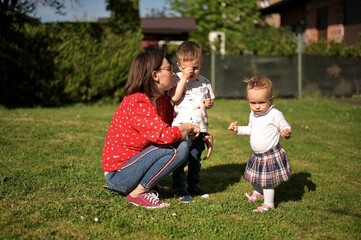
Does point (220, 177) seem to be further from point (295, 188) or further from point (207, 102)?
point (207, 102)

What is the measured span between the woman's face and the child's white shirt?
238 millimetres

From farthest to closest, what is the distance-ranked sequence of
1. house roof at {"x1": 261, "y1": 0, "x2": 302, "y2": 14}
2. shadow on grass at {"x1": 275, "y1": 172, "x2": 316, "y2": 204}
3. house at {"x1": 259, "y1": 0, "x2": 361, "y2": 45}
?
house roof at {"x1": 261, "y1": 0, "x2": 302, "y2": 14}
house at {"x1": 259, "y1": 0, "x2": 361, "y2": 45}
shadow on grass at {"x1": 275, "y1": 172, "x2": 316, "y2": 204}

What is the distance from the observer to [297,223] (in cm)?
415

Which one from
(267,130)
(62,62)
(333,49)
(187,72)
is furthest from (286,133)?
(333,49)

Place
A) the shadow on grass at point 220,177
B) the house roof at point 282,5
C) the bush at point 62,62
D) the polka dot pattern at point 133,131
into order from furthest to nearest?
the house roof at point 282,5 < the bush at point 62,62 < the shadow on grass at point 220,177 < the polka dot pattern at point 133,131

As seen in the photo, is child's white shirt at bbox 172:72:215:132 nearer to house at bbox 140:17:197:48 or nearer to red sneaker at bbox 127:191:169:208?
red sneaker at bbox 127:191:169:208

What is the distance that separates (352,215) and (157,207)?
1815mm

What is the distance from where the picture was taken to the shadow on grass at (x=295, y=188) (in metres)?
5.06

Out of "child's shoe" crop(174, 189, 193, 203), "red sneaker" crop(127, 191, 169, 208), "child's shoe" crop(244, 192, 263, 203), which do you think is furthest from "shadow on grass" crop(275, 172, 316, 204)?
"red sneaker" crop(127, 191, 169, 208)

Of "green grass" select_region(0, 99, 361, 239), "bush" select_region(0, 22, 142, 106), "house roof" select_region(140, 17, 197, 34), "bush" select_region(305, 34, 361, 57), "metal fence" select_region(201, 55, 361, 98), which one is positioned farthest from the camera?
"house roof" select_region(140, 17, 197, 34)

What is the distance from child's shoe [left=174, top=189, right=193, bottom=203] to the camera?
4.76m

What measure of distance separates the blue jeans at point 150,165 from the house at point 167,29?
76.9 ft

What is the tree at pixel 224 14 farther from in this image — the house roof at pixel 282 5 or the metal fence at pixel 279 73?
the metal fence at pixel 279 73

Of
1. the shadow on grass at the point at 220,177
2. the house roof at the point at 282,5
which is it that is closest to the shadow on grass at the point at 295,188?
the shadow on grass at the point at 220,177
